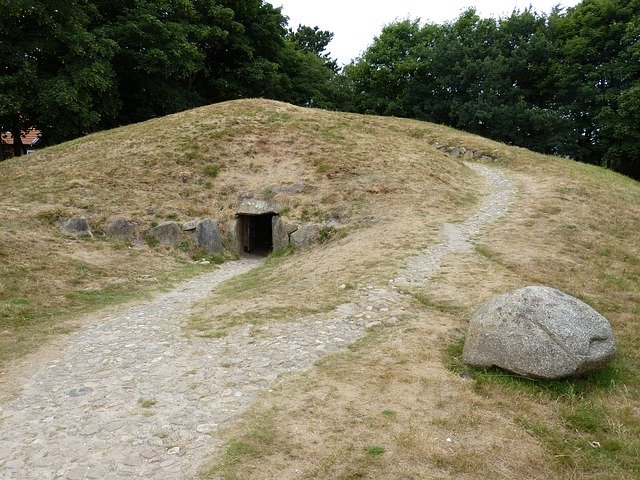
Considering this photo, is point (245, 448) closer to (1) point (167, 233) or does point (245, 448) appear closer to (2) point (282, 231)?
(2) point (282, 231)

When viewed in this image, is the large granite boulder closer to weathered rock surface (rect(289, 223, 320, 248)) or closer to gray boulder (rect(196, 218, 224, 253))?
gray boulder (rect(196, 218, 224, 253))

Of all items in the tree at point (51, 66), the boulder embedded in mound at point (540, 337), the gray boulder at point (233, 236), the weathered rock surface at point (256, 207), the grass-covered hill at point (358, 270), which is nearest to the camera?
the grass-covered hill at point (358, 270)

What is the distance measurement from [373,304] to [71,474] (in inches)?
232

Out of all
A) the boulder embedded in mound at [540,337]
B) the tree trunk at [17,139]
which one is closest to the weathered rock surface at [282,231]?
the boulder embedded in mound at [540,337]

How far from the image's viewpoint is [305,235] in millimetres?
16188

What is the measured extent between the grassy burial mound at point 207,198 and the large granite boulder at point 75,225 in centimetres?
24

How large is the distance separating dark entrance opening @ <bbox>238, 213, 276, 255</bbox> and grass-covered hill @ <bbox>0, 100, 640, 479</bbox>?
0.89 metres

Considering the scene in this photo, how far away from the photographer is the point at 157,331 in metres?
9.34

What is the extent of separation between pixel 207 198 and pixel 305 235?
4.55 meters

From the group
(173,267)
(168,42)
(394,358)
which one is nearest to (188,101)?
(168,42)

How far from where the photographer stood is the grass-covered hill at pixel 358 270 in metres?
5.55

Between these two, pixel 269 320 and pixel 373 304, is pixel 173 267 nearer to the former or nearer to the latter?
pixel 269 320

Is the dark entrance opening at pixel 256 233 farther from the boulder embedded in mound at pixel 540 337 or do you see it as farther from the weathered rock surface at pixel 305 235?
the boulder embedded in mound at pixel 540 337

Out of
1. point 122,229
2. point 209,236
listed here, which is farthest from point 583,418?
point 122,229
